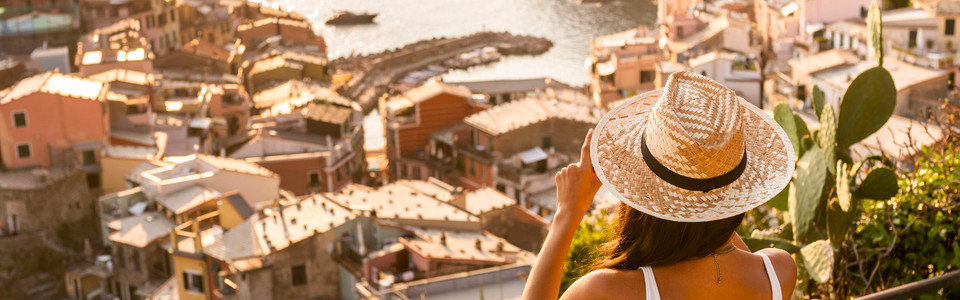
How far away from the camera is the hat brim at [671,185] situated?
155cm

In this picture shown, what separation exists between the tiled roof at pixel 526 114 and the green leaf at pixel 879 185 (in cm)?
1460

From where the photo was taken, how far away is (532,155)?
17.5 m

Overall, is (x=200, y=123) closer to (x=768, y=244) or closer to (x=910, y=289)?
(x=768, y=244)

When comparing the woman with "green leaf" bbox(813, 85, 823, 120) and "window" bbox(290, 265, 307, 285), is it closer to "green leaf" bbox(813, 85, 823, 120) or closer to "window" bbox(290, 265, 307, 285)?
"green leaf" bbox(813, 85, 823, 120)

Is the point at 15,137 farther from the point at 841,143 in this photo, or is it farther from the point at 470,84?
the point at 841,143

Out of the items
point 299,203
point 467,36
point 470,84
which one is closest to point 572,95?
point 470,84

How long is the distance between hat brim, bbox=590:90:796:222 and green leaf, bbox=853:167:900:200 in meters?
1.18

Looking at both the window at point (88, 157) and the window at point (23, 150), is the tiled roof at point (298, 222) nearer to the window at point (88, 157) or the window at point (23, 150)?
the window at point (88, 157)

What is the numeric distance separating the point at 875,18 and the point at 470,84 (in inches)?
863

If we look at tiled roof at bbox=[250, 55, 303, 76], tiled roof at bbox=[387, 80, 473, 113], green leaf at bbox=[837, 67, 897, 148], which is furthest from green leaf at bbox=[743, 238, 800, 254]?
tiled roof at bbox=[250, 55, 303, 76]

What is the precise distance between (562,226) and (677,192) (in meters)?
0.20

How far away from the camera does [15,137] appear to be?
1661 cm

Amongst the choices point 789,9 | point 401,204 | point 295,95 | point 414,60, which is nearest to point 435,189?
point 401,204

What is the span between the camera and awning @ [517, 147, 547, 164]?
17.3m
